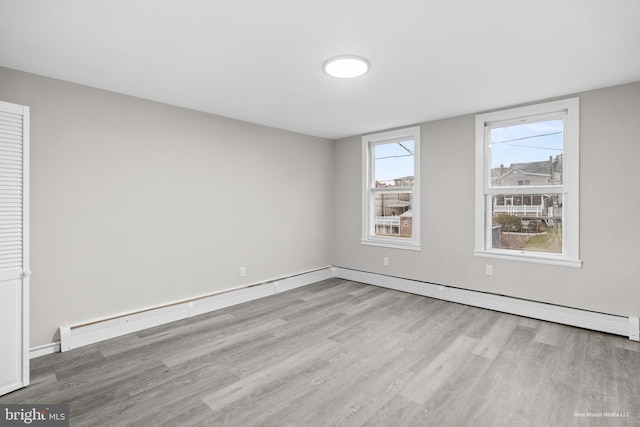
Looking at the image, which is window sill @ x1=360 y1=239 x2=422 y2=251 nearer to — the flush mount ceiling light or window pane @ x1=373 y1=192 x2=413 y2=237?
window pane @ x1=373 y1=192 x2=413 y2=237

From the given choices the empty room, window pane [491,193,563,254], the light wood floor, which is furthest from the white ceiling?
the light wood floor

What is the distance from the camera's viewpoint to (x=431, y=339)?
3.01 meters

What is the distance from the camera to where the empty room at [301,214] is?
1.99 meters

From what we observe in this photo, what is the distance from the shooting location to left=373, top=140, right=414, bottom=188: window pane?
471 cm

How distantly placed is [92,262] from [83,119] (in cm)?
136

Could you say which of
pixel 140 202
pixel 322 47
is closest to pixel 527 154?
pixel 322 47

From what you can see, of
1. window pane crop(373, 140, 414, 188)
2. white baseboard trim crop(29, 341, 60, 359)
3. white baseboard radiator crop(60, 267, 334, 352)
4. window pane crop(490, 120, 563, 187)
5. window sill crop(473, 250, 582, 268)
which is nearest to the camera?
white baseboard trim crop(29, 341, 60, 359)

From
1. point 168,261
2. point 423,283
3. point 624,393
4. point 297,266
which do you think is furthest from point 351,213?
point 624,393

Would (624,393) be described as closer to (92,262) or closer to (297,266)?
(297,266)

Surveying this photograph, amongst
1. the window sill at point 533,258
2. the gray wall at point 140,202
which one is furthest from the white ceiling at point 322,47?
the window sill at point 533,258

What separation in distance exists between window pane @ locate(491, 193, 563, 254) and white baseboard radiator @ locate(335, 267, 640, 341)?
0.64 m

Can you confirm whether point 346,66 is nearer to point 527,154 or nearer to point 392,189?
point 527,154

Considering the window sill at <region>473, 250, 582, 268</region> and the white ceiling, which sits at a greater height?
the white ceiling

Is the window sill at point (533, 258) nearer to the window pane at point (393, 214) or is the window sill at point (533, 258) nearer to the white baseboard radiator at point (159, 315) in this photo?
the window pane at point (393, 214)
